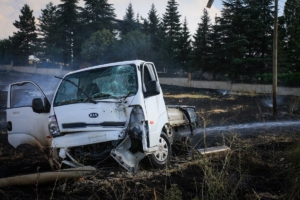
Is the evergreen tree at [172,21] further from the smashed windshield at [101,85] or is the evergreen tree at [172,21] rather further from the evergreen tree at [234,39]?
the smashed windshield at [101,85]

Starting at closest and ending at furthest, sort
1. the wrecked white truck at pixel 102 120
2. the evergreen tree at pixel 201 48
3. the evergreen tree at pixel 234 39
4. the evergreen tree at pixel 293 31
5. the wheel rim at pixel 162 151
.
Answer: the wrecked white truck at pixel 102 120, the wheel rim at pixel 162 151, the evergreen tree at pixel 293 31, the evergreen tree at pixel 234 39, the evergreen tree at pixel 201 48

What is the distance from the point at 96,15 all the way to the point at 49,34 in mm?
8830

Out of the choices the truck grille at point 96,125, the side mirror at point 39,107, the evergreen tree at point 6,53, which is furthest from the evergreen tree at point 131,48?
the truck grille at point 96,125

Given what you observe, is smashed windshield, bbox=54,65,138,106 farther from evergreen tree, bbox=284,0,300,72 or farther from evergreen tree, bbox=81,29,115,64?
evergreen tree, bbox=81,29,115,64

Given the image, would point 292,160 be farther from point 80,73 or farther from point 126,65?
point 80,73

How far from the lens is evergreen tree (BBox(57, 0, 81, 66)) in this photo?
49938mm

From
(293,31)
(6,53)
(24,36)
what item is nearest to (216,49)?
(293,31)

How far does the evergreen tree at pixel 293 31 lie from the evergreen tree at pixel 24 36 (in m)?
40.8

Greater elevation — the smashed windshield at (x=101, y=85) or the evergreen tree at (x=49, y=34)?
the evergreen tree at (x=49, y=34)

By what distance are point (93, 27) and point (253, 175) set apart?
4678 centimetres

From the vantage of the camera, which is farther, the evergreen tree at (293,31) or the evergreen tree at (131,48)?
the evergreen tree at (131,48)

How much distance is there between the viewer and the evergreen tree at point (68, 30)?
49.9 metres

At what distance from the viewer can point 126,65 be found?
20.0ft

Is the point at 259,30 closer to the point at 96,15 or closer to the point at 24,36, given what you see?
the point at 96,15
